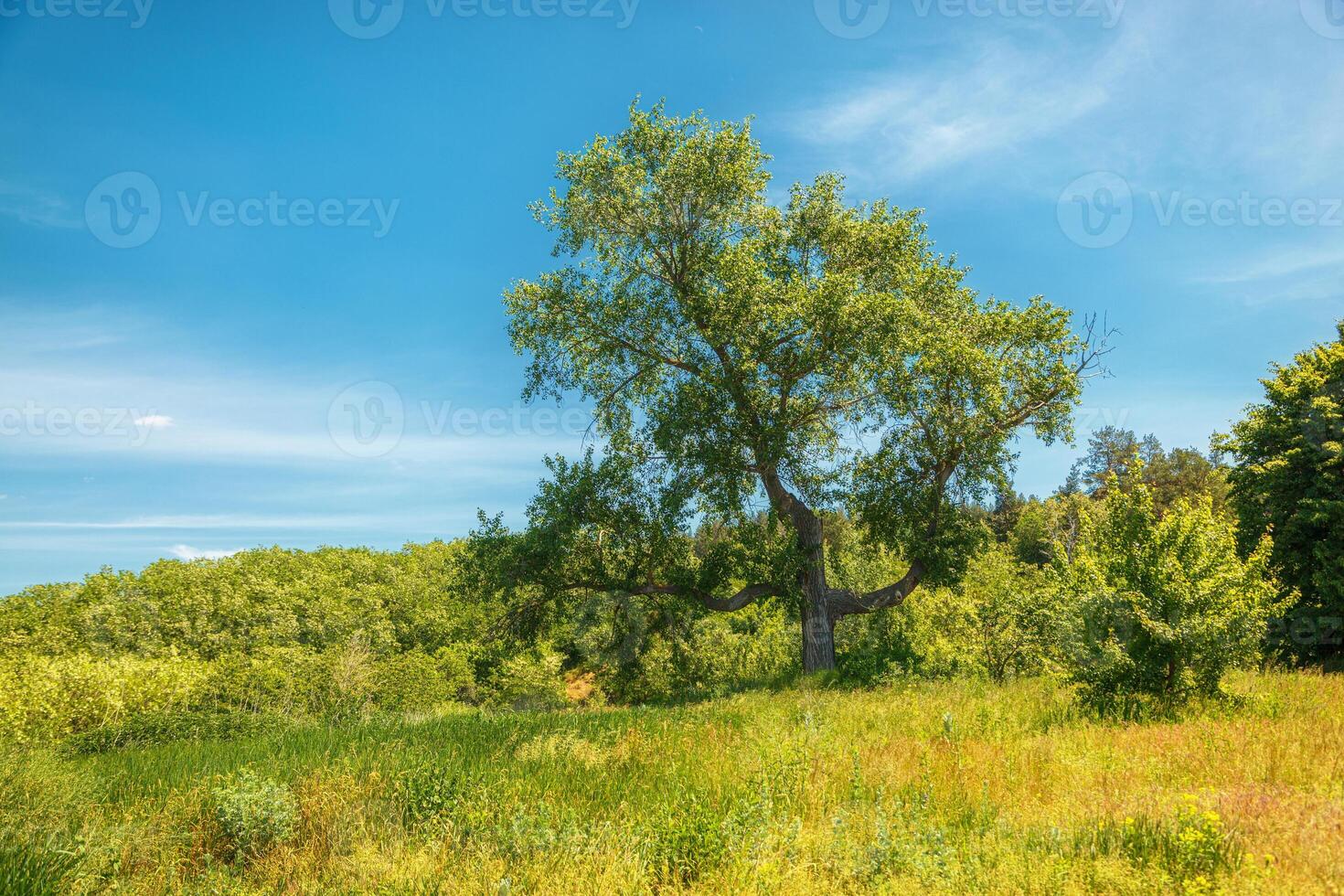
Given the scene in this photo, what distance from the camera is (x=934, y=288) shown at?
21422 millimetres

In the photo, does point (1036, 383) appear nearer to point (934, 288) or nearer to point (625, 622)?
point (934, 288)

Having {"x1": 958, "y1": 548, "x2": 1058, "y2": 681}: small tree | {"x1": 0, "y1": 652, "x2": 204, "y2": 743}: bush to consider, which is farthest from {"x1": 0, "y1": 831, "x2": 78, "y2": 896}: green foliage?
{"x1": 958, "y1": 548, "x2": 1058, "y2": 681}: small tree

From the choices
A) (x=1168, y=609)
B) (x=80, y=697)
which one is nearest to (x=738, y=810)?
(x=1168, y=609)

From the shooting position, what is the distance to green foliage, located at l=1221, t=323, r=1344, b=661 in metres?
20.4

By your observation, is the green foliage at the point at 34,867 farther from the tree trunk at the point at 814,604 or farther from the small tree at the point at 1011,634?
the small tree at the point at 1011,634

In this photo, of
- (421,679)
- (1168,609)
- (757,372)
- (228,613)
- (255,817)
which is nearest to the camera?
(255,817)

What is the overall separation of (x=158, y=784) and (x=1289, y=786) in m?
12.2

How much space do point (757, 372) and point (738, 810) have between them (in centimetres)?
1483

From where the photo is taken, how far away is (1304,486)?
2164cm

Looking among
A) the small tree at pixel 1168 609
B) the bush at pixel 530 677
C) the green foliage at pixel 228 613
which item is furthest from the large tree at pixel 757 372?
the bush at pixel 530 677

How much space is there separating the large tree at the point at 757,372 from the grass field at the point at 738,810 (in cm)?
947

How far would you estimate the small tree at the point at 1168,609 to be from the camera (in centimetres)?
1058

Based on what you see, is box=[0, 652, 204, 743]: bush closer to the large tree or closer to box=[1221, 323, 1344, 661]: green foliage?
the large tree

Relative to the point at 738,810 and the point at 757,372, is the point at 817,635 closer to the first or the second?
the point at 757,372
